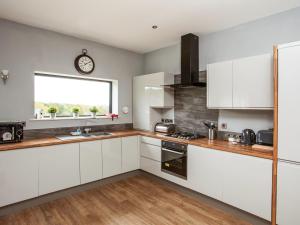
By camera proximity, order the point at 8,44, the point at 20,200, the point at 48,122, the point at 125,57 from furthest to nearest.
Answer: the point at 125,57, the point at 48,122, the point at 8,44, the point at 20,200

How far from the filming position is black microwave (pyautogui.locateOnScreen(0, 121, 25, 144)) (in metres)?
2.32

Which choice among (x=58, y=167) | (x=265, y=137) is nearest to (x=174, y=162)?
(x=265, y=137)

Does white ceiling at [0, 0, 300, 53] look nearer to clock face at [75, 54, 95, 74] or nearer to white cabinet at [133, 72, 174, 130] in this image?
clock face at [75, 54, 95, 74]

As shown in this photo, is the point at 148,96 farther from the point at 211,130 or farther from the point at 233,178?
the point at 233,178

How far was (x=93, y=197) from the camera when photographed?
2711 millimetres

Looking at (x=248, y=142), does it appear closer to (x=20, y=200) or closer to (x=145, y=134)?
(x=145, y=134)

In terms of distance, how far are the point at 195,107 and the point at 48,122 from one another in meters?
2.46

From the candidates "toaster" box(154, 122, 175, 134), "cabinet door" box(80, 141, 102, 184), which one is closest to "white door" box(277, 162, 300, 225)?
"toaster" box(154, 122, 175, 134)

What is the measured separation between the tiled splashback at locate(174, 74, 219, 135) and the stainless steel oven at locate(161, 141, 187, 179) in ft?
2.03

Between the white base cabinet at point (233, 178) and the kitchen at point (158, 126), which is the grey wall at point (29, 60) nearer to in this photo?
the kitchen at point (158, 126)

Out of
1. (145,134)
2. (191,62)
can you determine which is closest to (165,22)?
(191,62)

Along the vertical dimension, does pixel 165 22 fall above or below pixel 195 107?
above

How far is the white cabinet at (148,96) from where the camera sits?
3.50m

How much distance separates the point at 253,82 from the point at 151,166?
2.09m
